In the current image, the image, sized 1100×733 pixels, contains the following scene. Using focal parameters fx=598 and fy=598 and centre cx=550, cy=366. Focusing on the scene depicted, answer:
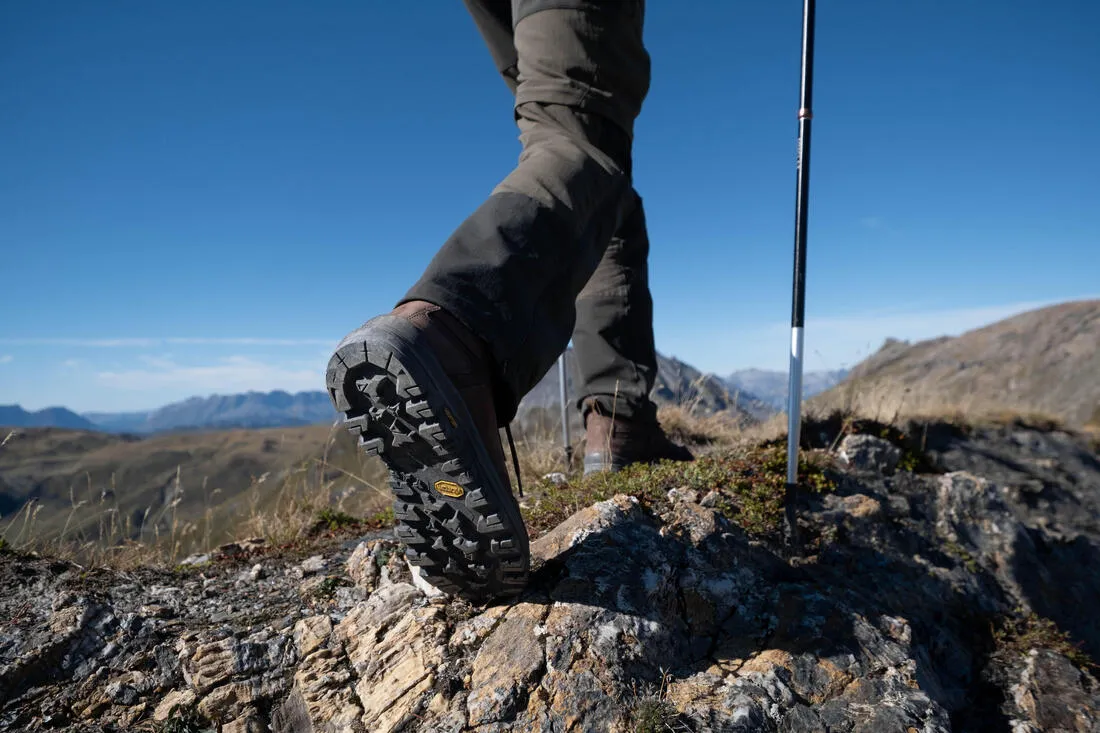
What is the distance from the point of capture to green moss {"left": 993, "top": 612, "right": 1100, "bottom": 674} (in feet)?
8.19

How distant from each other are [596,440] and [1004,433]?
5378 mm

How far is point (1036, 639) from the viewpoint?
8.57 ft

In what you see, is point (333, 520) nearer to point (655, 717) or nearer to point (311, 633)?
point (311, 633)

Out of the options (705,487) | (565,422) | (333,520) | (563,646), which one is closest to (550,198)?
(563,646)

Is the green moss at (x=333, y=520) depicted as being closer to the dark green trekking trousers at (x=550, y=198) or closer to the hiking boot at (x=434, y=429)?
the hiking boot at (x=434, y=429)

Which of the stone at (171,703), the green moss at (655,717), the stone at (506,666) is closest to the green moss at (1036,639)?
the green moss at (655,717)

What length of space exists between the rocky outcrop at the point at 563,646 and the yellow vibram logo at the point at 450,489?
1.73ft

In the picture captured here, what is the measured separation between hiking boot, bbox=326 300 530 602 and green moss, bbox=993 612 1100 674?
2376 millimetres

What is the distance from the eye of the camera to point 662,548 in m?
2.07

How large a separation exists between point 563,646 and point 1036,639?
233 centimetres

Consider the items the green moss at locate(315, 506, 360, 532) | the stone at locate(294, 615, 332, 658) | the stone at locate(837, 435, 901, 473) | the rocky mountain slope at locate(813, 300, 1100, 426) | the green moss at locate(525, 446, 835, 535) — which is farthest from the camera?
the rocky mountain slope at locate(813, 300, 1100, 426)

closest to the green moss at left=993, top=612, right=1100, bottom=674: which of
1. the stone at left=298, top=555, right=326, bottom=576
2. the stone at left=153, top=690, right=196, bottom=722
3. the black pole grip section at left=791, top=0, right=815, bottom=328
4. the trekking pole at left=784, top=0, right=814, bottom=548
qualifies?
the trekking pole at left=784, top=0, right=814, bottom=548

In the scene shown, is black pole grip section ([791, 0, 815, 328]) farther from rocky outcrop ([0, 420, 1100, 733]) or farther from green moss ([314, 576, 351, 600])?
green moss ([314, 576, 351, 600])

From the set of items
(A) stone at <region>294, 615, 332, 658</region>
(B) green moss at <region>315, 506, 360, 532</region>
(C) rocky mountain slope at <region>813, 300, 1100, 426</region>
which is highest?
(C) rocky mountain slope at <region>813, 300, 1100, 426</region>
